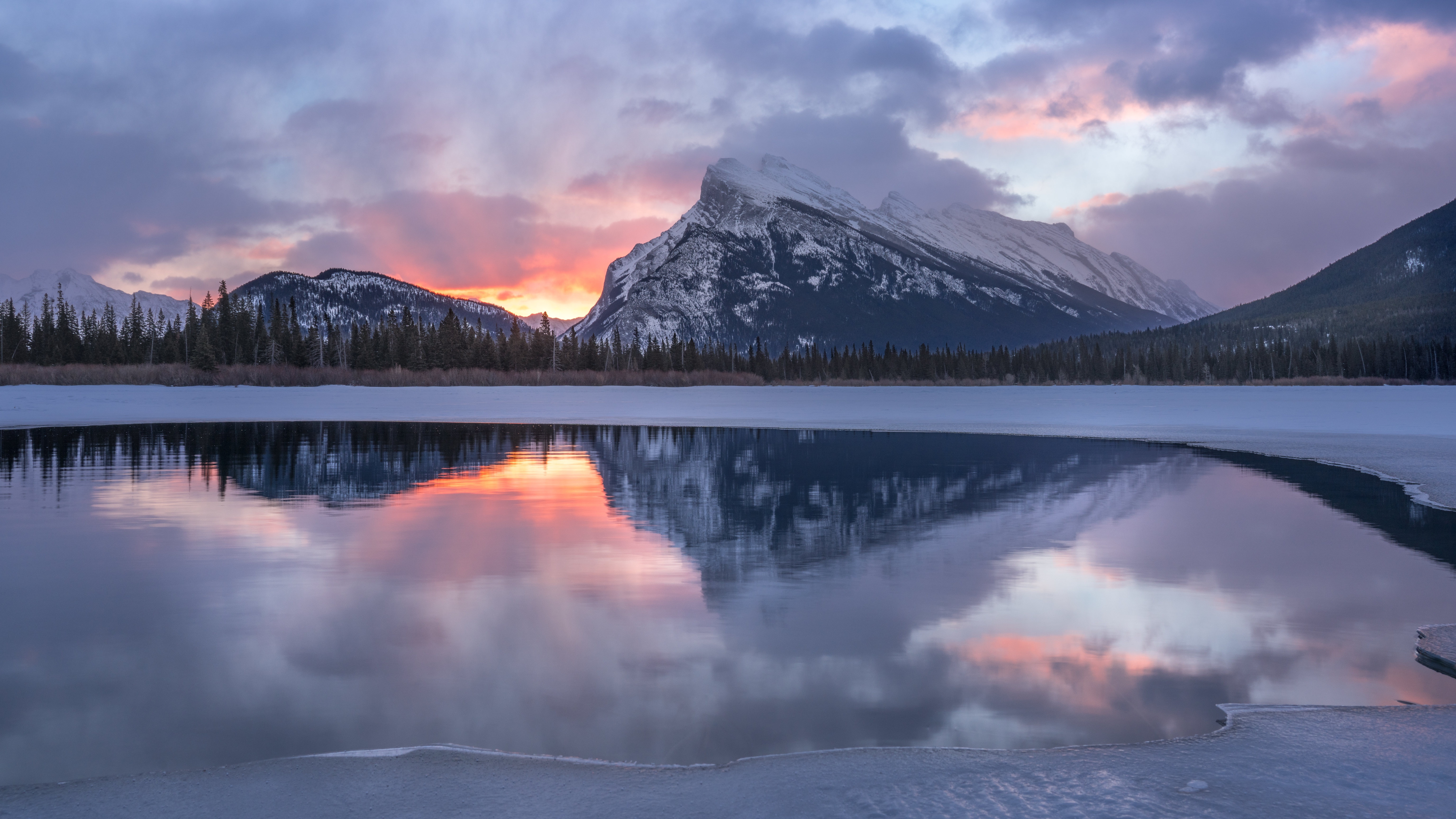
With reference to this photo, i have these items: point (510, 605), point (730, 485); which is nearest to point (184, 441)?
point (730, 485)

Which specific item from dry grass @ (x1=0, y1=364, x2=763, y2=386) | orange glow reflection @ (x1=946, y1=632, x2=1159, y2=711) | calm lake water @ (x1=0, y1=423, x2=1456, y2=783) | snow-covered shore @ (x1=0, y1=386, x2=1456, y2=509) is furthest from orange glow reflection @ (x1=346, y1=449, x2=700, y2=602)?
dry grass @ (x1=0, y1=364, x2=763, y2=386)

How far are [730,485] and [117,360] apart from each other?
141685 millimetres

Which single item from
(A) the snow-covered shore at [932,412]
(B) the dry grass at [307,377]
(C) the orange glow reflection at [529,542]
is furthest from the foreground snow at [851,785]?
(B) the dry grass at [307,377]

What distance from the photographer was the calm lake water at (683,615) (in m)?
7.60

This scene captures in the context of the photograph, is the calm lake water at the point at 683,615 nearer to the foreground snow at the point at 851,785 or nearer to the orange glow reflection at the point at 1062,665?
the orange glow reflection at the point at 1062,665

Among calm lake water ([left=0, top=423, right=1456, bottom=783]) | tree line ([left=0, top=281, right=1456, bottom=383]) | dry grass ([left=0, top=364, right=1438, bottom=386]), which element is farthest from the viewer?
tree line ([left=0, top=281, right=1456, bottom=383])

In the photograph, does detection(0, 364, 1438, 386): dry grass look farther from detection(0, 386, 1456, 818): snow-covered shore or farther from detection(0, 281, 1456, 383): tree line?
detection(0, 386, 1456, 818): snow-covered shore

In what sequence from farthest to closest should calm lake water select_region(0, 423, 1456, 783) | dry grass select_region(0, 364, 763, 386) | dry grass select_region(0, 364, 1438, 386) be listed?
dry grass select_region(0, 364, 1438, 386)
dry grass select_region(0, 364, 763, 386)
calm lake water select_region(0, 423, 1456, 783)

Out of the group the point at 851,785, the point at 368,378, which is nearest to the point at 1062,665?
the point at 851,785

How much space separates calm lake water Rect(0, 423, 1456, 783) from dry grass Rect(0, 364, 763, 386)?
85423 millimetres

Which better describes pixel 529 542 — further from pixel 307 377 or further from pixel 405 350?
pixel 405 350

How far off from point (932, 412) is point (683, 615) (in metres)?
59.4

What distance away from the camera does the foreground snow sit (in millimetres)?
5789

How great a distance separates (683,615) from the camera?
11188 mm
